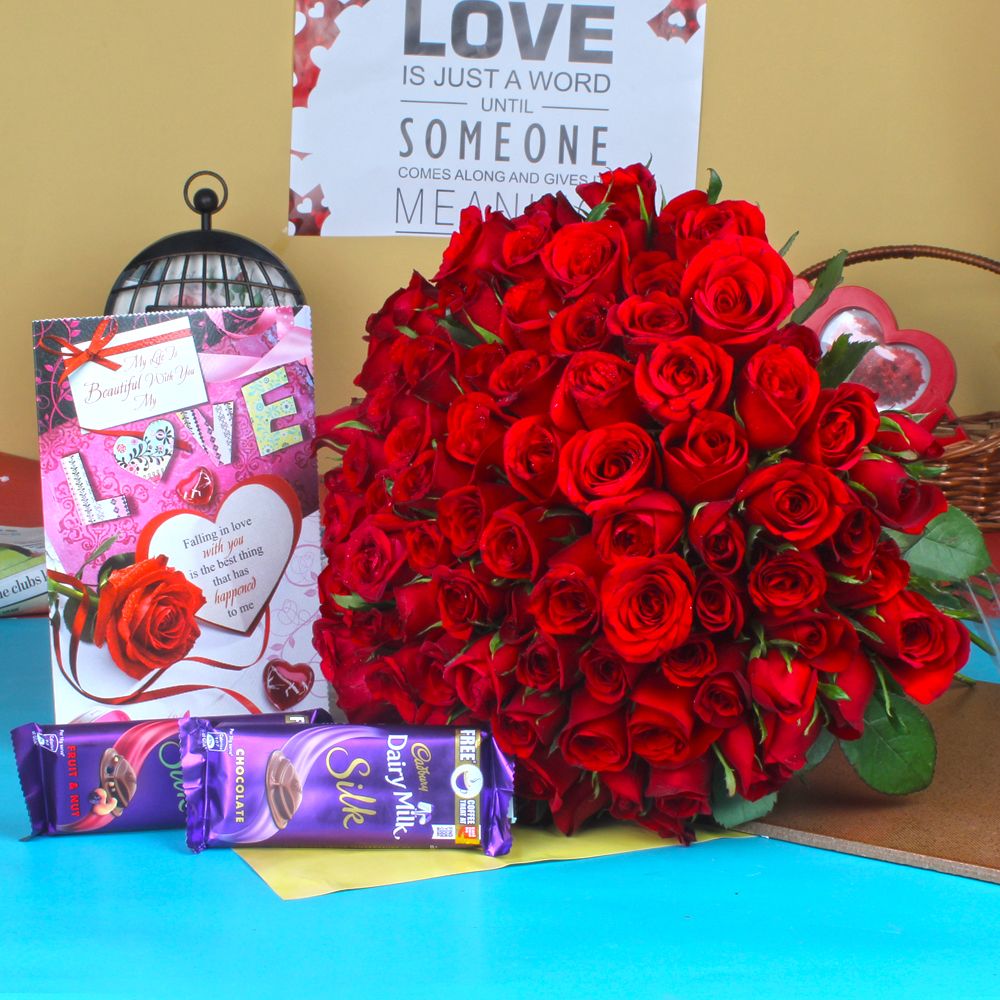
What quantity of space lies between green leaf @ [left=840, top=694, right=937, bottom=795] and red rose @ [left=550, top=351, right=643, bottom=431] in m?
0.18

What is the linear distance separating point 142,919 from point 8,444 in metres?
1.29

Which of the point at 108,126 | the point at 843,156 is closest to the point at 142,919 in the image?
the point at 108,126

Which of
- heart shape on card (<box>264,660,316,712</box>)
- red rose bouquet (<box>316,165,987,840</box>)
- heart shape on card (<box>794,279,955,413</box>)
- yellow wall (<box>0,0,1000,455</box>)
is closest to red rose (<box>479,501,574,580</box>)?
red rose bouquet (<box>316,165,987,840</box>)

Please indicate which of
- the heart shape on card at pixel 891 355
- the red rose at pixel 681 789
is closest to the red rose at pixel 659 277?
the red rose at pixel 681 789

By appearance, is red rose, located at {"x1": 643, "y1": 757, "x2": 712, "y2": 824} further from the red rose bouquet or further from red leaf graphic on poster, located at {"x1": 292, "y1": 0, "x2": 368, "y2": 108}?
red leaf graphic on poster, located at {"x1": 292, "y1": 0, "x2": 368, "y2": 108}

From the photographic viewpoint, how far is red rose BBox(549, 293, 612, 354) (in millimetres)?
491

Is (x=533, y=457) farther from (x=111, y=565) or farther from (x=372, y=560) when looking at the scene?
(x=111, y=565)

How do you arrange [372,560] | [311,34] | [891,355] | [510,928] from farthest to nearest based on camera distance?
[311,34], [891,355], [372,560], [510,928]

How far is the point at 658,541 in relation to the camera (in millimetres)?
455

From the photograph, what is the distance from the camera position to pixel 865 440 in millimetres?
468

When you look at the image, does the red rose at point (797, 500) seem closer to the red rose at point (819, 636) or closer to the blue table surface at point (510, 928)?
the red rose at point (819, 636)

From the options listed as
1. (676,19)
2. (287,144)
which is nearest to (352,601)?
(287,144)

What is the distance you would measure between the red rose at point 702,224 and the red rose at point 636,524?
0.13 metres

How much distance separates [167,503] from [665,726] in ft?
0.97
